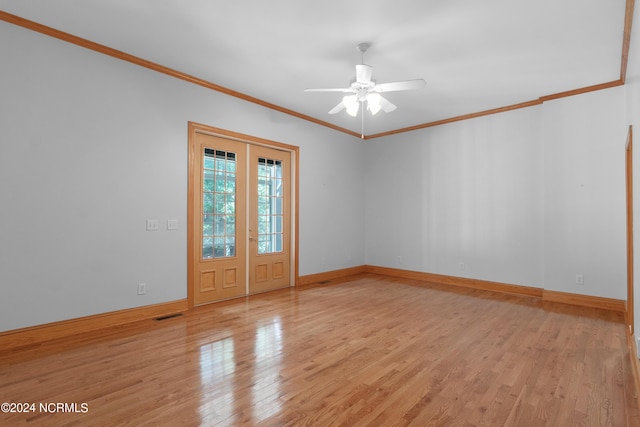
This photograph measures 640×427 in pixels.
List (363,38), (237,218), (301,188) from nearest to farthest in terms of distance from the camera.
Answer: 1. (363,38)
2. (237,218)
3. (301,188)

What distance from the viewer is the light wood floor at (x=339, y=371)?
1.96 meters

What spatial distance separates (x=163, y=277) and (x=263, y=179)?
216cm

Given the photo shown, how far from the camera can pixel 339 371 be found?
2498mm

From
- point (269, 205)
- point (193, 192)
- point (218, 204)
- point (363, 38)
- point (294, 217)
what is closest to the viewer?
A: point (363, 38)

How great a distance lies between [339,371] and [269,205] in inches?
133

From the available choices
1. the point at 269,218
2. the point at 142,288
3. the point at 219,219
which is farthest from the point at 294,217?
the point at 142,288

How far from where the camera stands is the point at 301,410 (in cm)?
199

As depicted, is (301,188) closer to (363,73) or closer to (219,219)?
(219,219)

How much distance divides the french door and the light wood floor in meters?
0.77

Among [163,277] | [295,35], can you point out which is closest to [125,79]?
[295,35]

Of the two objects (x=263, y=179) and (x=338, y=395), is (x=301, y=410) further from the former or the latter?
(x=263, y=179)

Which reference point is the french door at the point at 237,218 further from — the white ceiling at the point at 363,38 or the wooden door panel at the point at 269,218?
the white ceiling at the point at 363,38

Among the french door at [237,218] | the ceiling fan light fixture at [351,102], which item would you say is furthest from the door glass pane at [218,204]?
the ceiling fan light fixture at [351,102]

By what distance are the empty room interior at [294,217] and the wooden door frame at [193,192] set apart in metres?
0.04
